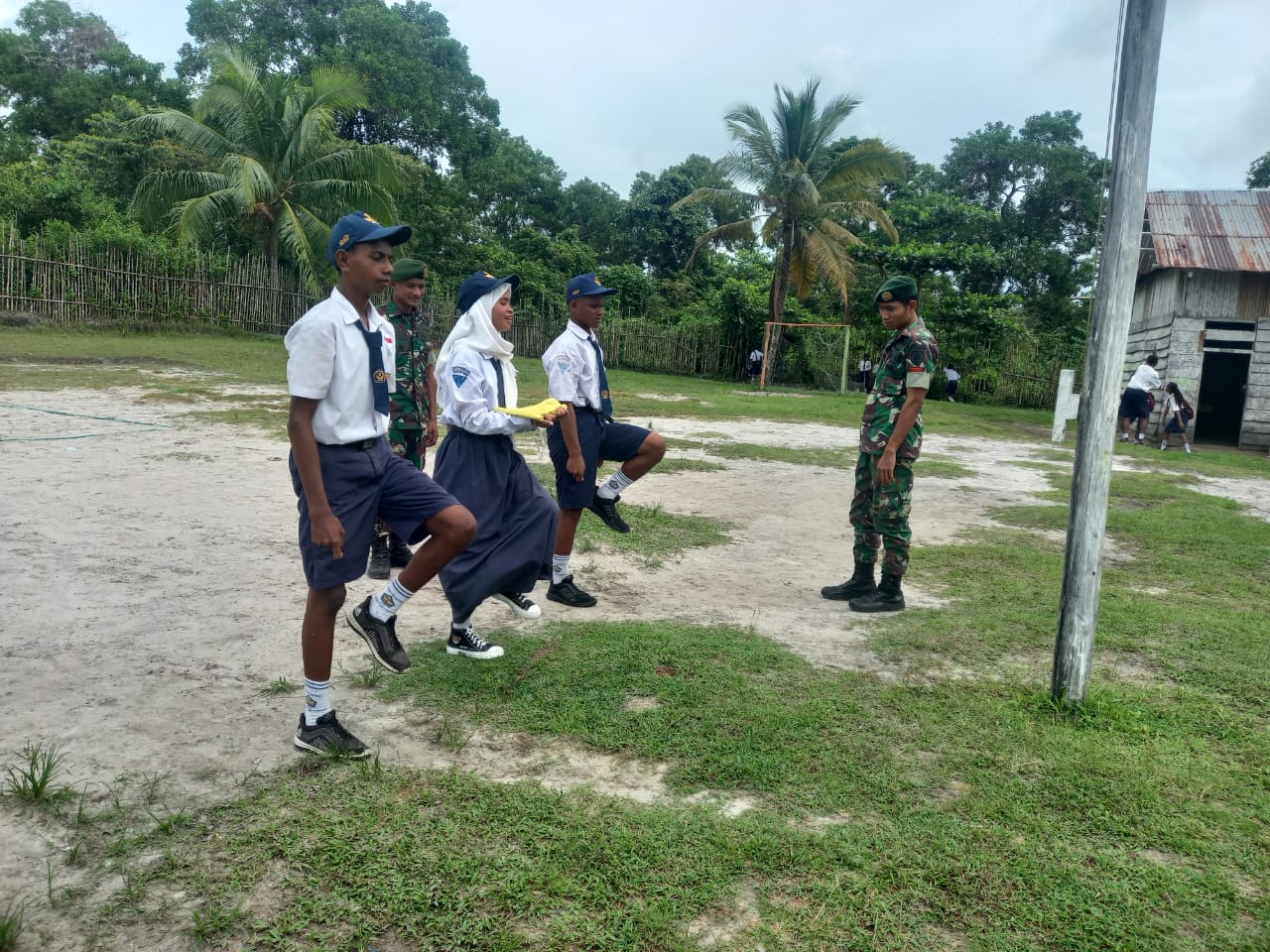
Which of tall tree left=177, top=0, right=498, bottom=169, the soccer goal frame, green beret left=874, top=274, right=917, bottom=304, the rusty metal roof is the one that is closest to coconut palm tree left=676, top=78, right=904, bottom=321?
the soccer goal frame

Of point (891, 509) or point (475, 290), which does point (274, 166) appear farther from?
point (891, 509)

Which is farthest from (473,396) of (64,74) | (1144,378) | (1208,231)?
(64,74)

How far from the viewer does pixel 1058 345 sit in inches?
1019

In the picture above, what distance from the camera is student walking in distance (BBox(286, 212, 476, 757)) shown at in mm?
2900

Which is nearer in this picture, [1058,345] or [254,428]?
[254,428]

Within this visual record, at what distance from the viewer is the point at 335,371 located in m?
2.97

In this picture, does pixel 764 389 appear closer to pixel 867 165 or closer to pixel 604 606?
pixel 867 165

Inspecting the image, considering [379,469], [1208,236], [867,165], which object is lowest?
[379,469]

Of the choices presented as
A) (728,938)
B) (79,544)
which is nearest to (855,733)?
(728,938)

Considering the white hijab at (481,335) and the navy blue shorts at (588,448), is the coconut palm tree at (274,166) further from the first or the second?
the white hijab at (481,335)

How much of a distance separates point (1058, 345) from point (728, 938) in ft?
88.6

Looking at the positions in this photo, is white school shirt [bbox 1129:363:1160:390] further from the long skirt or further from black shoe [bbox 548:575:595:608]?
the long skirt

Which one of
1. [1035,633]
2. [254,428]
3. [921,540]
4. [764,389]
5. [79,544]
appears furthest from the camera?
[764,389]

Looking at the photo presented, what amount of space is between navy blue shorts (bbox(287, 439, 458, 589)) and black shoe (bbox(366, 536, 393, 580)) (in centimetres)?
216
